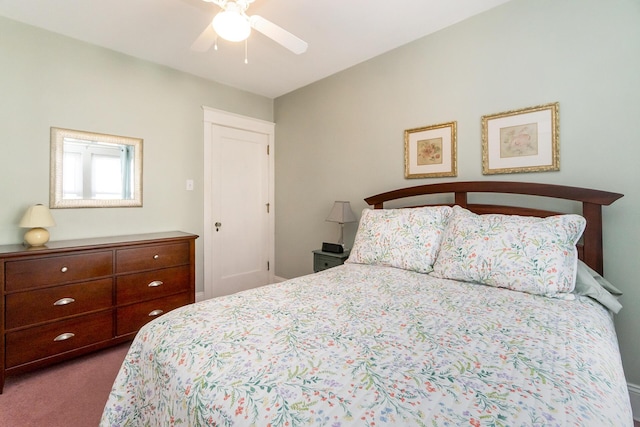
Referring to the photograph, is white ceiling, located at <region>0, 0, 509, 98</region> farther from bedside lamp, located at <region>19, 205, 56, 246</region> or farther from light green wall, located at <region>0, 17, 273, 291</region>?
bedside lamp, located at <region>19, 205, 56, 246</region>

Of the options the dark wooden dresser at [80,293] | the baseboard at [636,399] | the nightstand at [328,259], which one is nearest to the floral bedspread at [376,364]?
the baseboard at [636,399]

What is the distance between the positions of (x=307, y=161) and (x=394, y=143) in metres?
1.14

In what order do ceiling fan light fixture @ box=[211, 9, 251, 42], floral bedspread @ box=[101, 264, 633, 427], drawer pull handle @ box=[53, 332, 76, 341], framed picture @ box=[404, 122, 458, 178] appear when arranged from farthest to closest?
framed picture @ box=[404, 122, 458, 178], drawer pull handle @ box=[53, 332, 76, 341], ceiling fan light fixture @ box=[211, 9, 251, 42], floral bedspread @ box=[101, 264, 633, 427]

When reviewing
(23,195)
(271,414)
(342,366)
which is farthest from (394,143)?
(23,195)

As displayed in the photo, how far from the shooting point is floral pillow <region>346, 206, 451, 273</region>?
191 cm

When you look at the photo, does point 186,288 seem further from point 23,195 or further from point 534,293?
point 534,293

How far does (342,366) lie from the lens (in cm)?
83

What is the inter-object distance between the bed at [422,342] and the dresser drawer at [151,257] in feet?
4.39

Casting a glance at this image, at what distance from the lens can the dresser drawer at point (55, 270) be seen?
186 centimetres

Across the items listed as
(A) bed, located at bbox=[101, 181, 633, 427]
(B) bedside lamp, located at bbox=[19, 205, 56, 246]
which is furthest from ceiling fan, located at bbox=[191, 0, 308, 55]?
(B) bedside lamp, located at bbox=[19, 205, 56, 246]

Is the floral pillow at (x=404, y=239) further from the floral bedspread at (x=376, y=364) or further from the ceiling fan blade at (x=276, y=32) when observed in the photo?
the ceiling fan blade at (x=276, y=32)

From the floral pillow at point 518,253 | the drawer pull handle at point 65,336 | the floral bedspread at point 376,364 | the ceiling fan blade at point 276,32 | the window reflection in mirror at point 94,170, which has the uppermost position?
the ceiling fan blade at point 276,32

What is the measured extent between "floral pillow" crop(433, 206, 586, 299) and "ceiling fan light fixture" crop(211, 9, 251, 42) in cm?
167

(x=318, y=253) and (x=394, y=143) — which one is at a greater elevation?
(x=394, y=143)
